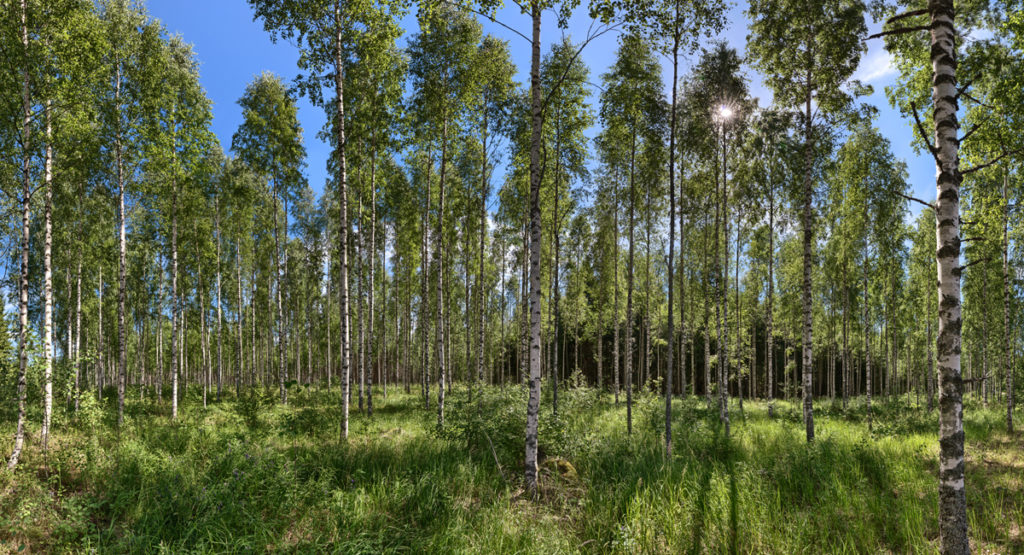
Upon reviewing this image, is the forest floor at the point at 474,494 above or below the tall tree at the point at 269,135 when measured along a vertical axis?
below

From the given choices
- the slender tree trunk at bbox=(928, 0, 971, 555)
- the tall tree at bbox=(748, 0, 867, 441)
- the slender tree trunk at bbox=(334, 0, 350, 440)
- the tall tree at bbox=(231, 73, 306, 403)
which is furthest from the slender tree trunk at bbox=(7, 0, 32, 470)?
the tall tree at bbox=(748, 0, 867, 441)

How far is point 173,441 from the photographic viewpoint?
31.7 ft

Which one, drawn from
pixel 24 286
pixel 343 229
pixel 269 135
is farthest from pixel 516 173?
pixel 24 286

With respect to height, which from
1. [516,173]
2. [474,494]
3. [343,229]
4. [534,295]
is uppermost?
[516,173]

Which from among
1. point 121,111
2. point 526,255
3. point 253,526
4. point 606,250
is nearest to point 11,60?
point 121,111

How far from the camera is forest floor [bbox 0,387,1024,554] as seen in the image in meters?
5.59

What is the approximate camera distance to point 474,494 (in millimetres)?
7422

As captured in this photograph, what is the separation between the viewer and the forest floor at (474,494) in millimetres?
5586

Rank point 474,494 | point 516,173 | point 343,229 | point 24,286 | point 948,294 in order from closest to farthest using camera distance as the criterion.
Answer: point 948,294
point 474,494
point 24,286
point 343,229
point 516,173

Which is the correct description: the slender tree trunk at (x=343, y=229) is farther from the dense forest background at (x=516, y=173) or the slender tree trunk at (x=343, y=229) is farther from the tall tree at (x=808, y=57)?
the tall tree at (x=808, y=57)

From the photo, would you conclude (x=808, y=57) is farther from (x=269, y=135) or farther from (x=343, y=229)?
(x=269, y=135)

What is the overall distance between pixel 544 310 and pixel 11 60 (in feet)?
80.8

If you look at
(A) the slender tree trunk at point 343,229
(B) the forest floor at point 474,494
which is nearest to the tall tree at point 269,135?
(A) the slender tree trunk at point 343,229

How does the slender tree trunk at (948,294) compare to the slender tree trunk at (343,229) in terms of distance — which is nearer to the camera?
the slender tree trunk at (948,294)
